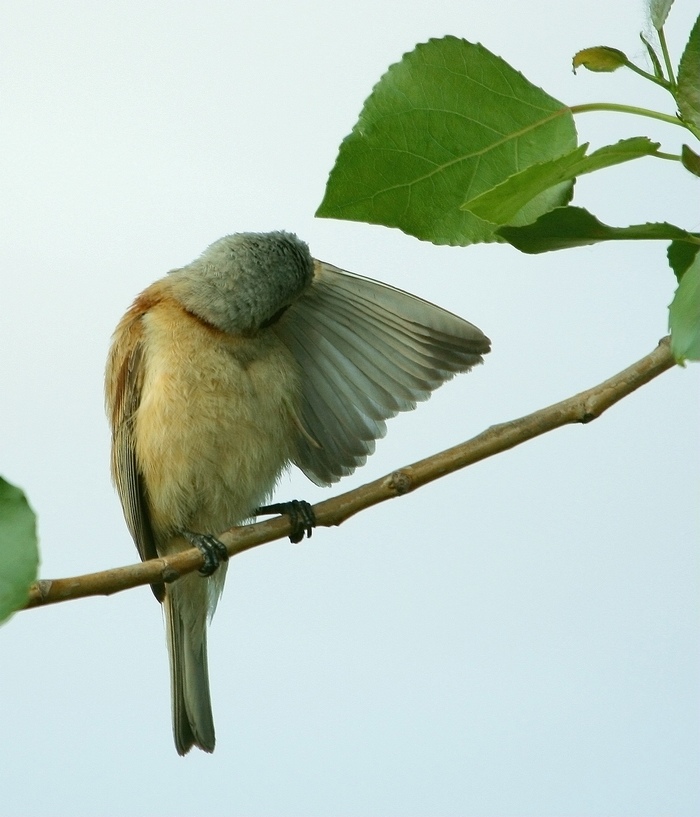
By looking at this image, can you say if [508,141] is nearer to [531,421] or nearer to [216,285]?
[531,421]

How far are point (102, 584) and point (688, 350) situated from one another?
3.45 feet

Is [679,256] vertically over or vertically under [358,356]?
under

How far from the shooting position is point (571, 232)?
52.5 inches

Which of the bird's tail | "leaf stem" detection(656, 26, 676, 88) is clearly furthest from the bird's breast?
"leaf stem" detection(656, 26, 676, 88)

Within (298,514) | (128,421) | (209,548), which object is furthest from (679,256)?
(128,421)

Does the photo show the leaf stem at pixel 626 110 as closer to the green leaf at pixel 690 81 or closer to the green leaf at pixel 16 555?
the green leaf at pixel 690 81

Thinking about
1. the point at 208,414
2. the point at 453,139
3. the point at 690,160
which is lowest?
the point at 690,160

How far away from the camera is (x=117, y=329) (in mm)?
3086

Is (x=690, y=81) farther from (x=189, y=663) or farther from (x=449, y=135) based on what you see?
(x=189, y=663)

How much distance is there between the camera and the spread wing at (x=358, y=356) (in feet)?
8.11

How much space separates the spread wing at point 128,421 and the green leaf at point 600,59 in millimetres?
1732

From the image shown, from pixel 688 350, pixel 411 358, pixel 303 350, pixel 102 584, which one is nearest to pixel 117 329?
pixel 303 350

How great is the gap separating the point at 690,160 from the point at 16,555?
0.95 meters

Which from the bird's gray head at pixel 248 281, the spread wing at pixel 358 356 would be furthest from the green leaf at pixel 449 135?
the bird's gray head at pixel 248 281
